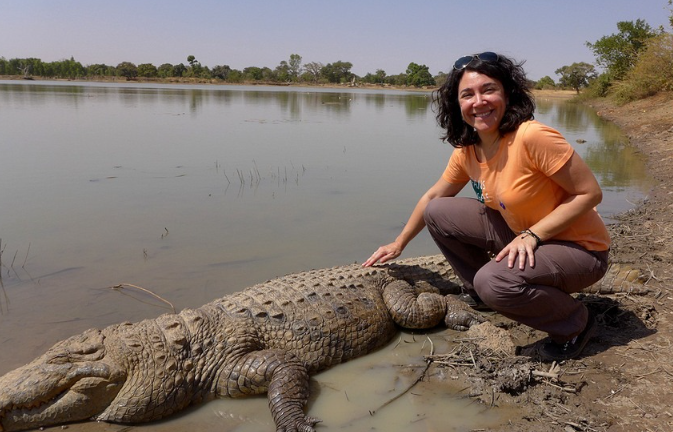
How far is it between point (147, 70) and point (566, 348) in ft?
275

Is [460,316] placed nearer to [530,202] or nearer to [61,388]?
[530,202]

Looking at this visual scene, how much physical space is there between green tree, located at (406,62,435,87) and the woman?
83900 millimetres

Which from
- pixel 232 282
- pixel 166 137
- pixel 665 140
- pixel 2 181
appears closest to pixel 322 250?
pixel 232 282

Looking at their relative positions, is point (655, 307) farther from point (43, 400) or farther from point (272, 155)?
point (272, 155)

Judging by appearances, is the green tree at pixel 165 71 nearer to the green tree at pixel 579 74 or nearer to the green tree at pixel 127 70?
the green tree at pixel 127 70

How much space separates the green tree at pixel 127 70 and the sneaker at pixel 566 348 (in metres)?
83.0

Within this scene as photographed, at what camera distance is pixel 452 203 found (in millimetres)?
3701

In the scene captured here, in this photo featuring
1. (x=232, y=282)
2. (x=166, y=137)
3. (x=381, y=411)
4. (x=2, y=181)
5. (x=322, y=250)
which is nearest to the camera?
(x=381, y=411)

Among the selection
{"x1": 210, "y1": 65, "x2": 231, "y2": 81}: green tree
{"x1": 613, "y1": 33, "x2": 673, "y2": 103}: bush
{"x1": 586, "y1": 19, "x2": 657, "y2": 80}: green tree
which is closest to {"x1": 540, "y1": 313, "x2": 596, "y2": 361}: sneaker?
{"x1": 613, "y1": 33, "x2": 673, "y2": 103}: bush

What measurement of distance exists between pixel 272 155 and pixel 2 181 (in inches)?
212

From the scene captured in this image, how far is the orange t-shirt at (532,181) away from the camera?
2787 mm

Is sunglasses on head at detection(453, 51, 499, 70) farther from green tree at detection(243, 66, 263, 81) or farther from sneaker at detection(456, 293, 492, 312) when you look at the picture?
green tree at detection(243, 66, 263, 81)

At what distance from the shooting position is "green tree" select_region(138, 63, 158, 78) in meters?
77.0

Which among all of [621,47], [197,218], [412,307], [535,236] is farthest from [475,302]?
[621,47]
